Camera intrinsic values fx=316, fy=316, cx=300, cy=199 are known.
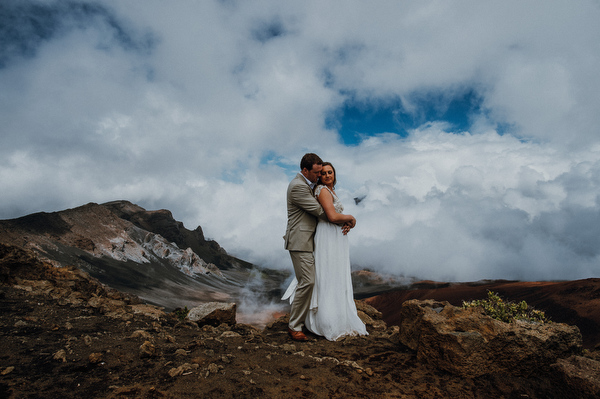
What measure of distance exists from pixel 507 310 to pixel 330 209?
360 cm

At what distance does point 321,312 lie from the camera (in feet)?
19.7

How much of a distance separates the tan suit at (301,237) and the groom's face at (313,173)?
3.9 inches

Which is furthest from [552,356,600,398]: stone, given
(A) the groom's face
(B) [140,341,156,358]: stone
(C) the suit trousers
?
(B) [140,341,156,358]: stone

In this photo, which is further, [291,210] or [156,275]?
[156,275]

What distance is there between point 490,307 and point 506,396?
2206mm

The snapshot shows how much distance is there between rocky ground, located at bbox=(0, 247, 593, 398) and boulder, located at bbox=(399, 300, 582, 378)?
12cm

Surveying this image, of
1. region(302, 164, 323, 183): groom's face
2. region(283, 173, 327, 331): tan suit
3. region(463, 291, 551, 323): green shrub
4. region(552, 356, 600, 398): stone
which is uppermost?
region(302, 164, 323, 183): groom's face

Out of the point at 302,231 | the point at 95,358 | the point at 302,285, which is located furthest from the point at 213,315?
the point at 95,358

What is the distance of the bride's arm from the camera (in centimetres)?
589

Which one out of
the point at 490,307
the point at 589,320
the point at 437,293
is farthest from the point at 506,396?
the point at 437,293

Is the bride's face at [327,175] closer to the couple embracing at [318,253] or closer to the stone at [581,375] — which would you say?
the couple embracing at [318,253]

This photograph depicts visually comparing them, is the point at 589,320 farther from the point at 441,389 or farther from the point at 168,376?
the point at 168,376

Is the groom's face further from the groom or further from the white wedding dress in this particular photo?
the white wedding dress

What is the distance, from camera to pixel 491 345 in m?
4.12
